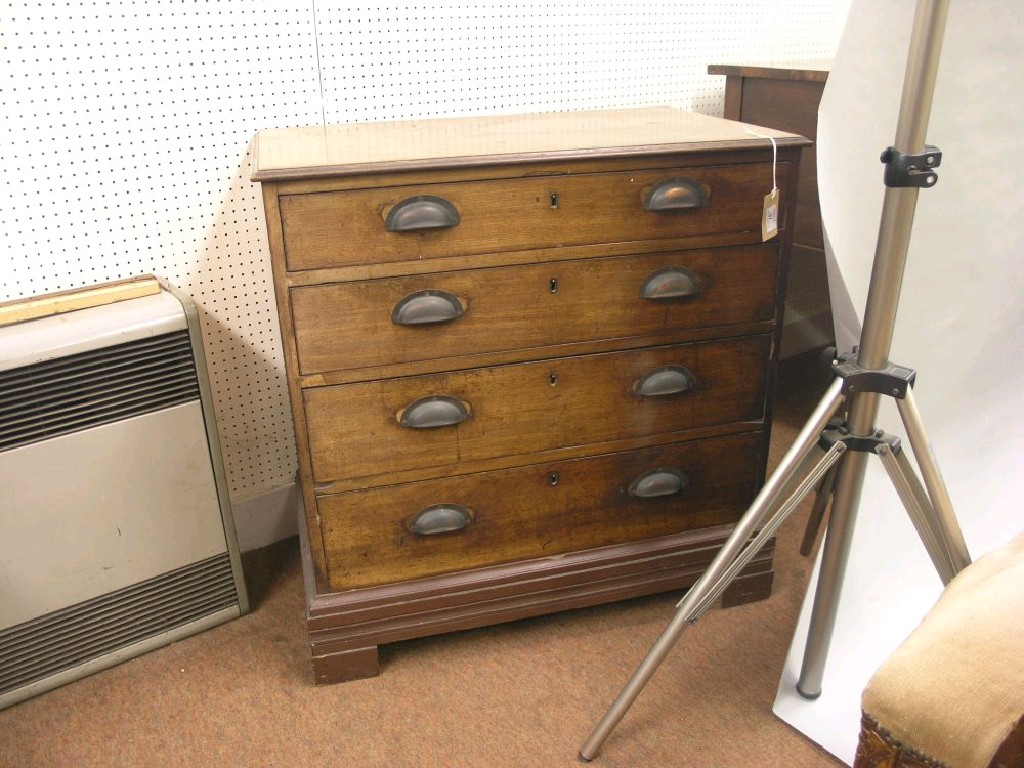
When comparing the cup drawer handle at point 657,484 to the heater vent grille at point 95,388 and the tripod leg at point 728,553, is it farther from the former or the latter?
the heater vent grille at point 95,388

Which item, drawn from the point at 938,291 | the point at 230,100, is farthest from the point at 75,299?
the point at 938,291

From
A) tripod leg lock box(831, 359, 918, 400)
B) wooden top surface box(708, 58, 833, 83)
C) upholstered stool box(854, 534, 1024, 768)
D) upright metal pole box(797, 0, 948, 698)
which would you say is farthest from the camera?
wooden top surface box(708, 58, 833, 83)

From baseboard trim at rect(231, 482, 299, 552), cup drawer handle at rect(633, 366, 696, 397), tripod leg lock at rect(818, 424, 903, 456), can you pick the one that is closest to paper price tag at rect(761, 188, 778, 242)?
cup drawer handle at rect(633, 366, 696, 397)

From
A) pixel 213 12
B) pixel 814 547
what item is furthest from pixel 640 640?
pixel 213 12

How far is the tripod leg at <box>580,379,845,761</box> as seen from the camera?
135 centimetres

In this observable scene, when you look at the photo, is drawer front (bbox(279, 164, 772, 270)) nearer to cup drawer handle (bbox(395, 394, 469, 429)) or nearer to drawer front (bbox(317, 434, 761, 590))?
cup drawer handle (bbox(395, 394, 469, 429))

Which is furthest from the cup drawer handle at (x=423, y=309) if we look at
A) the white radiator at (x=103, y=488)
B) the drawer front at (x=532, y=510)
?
the white radiator at (x=103, y=488)

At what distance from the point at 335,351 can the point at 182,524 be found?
0.55 metres

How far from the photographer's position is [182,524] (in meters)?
1.77

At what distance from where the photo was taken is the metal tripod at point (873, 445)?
118 centimetres

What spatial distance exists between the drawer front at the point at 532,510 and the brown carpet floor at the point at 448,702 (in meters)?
0.20

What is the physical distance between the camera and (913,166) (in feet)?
3.90

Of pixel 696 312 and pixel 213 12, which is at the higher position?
pixel 213 12

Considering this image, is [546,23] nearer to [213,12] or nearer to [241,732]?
[213,12]
